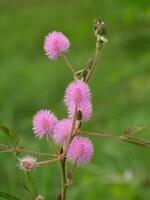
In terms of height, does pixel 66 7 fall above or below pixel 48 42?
above

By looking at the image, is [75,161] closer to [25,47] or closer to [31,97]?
[31,97]

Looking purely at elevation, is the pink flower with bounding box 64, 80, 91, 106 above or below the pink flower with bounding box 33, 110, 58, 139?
above

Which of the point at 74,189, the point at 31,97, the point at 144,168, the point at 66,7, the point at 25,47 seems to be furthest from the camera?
the point at 66,7

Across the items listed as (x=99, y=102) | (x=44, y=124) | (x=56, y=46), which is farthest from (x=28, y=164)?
(x=99, y=102)

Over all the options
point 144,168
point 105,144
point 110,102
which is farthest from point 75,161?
point 110,102

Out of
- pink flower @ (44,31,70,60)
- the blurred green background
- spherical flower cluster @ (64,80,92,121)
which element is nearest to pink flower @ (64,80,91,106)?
spherical flower cluster @ (64,80,92,121)

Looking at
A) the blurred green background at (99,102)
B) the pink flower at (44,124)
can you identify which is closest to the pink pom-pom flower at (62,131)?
the pink flower at (44,124)

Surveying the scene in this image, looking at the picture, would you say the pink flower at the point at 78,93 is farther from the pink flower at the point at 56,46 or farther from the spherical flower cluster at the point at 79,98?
the pink flower at the point at 56,46

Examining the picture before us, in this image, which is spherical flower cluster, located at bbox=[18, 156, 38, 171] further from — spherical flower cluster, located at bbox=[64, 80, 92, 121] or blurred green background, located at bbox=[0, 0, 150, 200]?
blurred green background, located at bbox=[0, 0, 150, 200]
